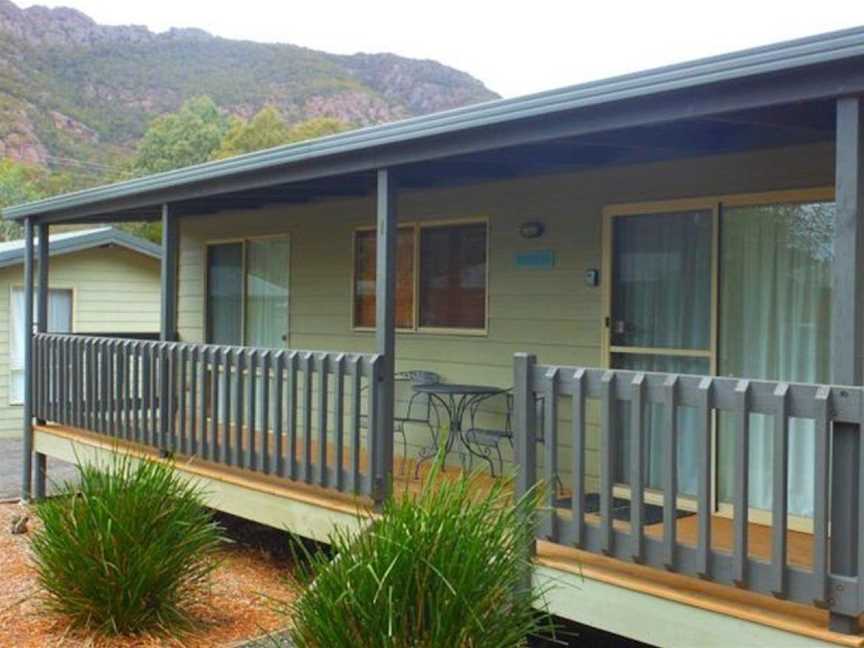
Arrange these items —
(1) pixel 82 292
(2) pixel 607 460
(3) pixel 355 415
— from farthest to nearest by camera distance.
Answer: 1. (1) pixel 82 292
2. (3) pixel 355 415
3. (2) pixel 607 460

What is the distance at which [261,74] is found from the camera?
57.6 meters

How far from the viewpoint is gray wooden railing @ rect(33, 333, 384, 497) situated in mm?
5246

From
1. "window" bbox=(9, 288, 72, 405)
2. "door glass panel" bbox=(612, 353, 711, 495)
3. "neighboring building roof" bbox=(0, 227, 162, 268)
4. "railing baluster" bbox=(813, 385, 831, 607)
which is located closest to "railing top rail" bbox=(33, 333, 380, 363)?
"door glass panel" bbox=(612, 353, 711, 495)

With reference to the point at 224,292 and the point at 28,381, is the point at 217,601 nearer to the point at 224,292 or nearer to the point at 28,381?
the point at 28,381

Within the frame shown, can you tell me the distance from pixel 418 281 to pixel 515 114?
10.3 feet

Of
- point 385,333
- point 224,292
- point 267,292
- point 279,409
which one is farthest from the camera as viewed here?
point 224,292

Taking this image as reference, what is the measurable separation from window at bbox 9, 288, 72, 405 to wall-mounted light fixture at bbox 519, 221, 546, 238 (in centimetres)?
920

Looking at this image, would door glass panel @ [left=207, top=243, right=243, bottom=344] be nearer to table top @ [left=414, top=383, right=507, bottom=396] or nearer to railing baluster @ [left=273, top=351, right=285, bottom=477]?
table top @ [left=414, top=383, right=507, bottom=396]

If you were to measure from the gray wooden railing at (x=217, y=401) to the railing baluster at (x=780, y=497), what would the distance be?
2.33 m

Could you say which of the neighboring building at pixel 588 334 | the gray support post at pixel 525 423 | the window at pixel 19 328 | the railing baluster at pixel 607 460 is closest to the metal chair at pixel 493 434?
the neighboring building at pixel 588 334

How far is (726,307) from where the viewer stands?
5293 millimetres

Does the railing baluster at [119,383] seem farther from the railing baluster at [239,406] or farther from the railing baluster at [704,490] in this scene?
A: the railing baluster at [704,490]

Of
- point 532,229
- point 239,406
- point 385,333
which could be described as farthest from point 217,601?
point 532,229

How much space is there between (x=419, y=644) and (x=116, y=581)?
Answer: 6.81 feet
